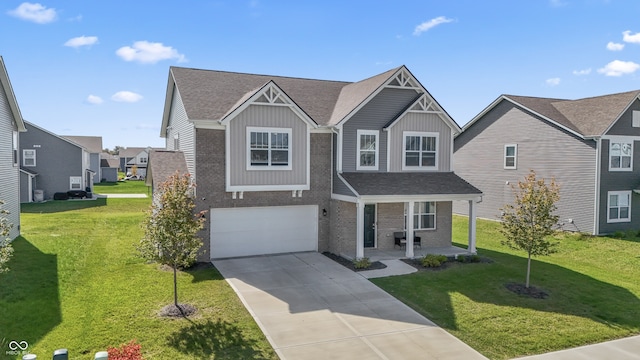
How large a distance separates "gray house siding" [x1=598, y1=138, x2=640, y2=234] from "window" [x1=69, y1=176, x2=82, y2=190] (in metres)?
45.8

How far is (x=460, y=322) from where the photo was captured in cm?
1180

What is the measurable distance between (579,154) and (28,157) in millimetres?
47220

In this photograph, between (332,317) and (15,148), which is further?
(15,148)

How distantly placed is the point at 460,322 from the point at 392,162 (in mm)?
9940

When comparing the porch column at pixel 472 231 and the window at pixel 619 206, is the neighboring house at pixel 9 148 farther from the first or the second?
the window at pixel 619 206

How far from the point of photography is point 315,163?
64.7ft

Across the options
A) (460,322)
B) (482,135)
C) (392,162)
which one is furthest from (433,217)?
(482,135)

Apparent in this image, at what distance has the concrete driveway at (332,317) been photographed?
32.6 ft

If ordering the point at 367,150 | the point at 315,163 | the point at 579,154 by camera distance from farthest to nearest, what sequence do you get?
the point at 579,154
the point at 367,150
the point at 315,163

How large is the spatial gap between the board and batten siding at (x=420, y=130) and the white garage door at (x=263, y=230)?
4655 millimetres

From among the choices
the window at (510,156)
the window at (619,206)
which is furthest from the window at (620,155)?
the window at (510,156)

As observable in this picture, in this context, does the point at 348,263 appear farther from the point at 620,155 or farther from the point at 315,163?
the point at 620,155

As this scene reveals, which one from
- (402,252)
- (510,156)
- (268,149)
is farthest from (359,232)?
(510,156)

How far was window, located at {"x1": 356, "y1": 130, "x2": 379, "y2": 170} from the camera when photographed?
65.7 feet
